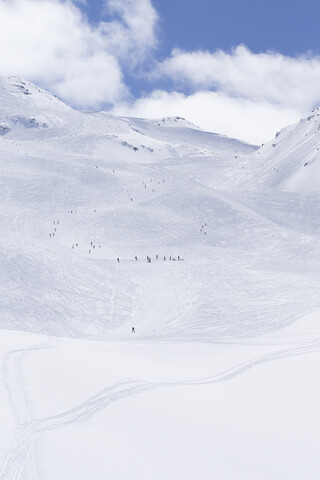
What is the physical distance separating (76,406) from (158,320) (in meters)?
14.9

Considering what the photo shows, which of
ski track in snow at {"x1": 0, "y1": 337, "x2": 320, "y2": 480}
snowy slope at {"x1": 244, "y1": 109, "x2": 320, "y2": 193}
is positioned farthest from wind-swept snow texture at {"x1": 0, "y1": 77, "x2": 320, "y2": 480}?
snowy slope at {"x1": 244, "y1": 109, "x2": 320, "y2": 193}

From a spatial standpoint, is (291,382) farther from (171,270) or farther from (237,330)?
(171,270)

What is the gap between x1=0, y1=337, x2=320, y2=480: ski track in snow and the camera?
8.71 m

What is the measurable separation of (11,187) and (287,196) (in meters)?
35.9

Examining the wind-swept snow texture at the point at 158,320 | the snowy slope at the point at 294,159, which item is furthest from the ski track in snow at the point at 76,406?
the snowy slope at the point at 294,159

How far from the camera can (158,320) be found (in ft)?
86.6

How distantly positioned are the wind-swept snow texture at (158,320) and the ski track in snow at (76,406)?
0.17ft

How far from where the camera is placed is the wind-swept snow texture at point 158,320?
10.4 meters

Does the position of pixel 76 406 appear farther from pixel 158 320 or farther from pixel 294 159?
pixel 294 159

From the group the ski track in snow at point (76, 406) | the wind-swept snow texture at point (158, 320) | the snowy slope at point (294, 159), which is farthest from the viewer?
the snowy slope at point (294, 159)

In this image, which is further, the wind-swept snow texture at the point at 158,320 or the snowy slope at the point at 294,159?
the snowy slope at the point at 294,159

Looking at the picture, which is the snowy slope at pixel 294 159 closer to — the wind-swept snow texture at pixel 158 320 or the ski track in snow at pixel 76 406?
the wind-swept snow texture at pixel 158 320

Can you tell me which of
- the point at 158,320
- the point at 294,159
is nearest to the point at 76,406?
the point at 158,320

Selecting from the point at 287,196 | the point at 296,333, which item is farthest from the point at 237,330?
the point at 287,196
